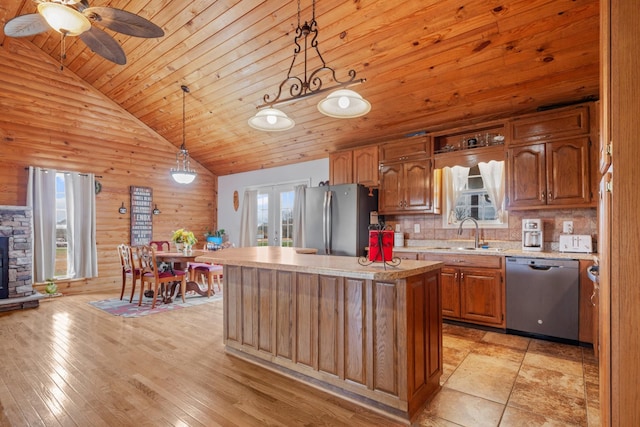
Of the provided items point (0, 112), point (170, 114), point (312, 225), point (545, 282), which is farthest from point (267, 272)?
point (0, 112)

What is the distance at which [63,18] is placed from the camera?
2.16 meters

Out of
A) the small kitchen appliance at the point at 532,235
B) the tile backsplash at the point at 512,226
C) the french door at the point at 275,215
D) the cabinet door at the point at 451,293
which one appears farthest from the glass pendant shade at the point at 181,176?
the small kitchen appliance at the point at 532,235

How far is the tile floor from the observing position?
6.74ft

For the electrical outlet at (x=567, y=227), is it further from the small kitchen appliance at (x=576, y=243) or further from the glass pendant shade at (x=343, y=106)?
the glass pendant shade at (x=343, y=106)

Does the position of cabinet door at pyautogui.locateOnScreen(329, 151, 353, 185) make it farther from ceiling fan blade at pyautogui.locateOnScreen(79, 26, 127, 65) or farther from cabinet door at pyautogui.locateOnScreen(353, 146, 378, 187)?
ceiling fan blade at pyautogui.locateOnScreen(79, 26, 127, 65)

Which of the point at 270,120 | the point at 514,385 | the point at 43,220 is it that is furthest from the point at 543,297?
the point at 43,220

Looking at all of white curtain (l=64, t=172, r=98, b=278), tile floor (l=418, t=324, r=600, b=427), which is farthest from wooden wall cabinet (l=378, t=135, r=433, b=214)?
white curtain (l=64, t=172, r=98, b=278)

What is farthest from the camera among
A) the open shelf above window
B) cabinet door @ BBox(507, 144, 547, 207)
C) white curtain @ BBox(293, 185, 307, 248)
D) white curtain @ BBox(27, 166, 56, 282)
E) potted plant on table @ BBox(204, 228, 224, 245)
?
potted plant on table @ BBox(204, 228, 224, 245)

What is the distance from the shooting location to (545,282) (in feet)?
10.9

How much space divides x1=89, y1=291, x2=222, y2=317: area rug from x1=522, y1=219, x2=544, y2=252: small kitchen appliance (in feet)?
14.7

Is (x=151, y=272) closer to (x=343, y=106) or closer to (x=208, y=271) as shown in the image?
(x=208, y=271)

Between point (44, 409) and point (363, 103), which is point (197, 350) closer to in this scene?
point (44, 409)

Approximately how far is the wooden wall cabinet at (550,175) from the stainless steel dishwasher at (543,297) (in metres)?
0.65

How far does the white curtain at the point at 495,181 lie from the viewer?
414 cm
